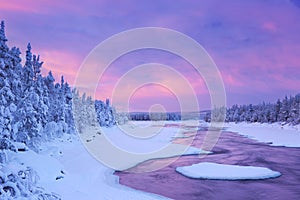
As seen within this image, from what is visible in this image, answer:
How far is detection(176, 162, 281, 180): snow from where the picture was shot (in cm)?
2281

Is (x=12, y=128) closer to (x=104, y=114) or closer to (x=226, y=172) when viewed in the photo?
(x=226, y=172)

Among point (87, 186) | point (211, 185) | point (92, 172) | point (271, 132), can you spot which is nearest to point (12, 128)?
point (92, 172)

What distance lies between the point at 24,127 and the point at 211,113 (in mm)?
154957

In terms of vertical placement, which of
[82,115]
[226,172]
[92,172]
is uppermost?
[82,115]

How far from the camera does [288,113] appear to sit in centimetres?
8738

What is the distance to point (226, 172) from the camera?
24.1 metres

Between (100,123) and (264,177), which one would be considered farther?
(100,123)

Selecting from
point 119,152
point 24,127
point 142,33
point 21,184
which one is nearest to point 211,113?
point 142,33

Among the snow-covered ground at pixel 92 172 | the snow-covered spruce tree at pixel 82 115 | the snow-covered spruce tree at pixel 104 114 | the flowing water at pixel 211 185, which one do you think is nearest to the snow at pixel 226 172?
the snow-covered ground at pixel 92 172

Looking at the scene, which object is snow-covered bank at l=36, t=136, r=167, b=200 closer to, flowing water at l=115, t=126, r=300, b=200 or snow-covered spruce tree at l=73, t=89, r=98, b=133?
flowing water at l=115, t=126, r=300, b=200

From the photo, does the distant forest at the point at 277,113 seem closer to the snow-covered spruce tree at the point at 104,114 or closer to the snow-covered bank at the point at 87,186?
the snow-covered spruce tree at the point at 104,114

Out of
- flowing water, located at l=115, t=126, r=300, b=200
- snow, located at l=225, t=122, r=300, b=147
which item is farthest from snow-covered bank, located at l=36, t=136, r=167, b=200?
snow, located at l=225, t=122, r=300, b=147

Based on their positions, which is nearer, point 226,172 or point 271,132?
point 226,172

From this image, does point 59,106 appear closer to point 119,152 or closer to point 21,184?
point 119,152
